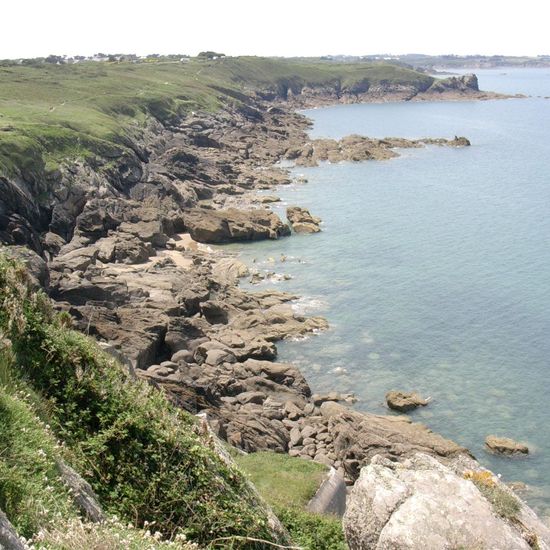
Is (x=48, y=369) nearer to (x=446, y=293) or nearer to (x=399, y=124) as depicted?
(x=446, y=293)

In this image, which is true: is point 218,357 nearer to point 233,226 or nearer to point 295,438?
point 295,438

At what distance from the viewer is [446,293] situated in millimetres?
56125

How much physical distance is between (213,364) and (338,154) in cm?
9266

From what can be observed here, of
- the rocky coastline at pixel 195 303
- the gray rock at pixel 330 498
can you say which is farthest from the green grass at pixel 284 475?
the rocky coastline at pixel 195 303

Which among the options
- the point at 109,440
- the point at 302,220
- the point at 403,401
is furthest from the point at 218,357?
the point at 302,220

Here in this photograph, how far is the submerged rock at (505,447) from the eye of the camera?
33906 millimetres

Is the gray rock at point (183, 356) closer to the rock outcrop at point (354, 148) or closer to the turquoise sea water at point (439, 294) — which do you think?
the turquoise sea water at point (439, 294)

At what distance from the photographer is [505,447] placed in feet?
111

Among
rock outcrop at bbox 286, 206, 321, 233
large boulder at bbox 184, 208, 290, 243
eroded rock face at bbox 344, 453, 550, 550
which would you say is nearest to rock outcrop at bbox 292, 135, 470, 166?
rock outcrop at bbox 286, 206, 321, 233

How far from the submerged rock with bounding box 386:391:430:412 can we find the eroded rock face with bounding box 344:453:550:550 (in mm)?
22790

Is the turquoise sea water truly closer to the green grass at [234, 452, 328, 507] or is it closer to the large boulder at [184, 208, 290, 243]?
the large boulder at [184, 208, 290, 243]

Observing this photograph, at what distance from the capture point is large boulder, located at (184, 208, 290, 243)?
2864 inches

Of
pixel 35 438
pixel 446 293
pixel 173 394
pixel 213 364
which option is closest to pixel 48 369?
pixel 35 438

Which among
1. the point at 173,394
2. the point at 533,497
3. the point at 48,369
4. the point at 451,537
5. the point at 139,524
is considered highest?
the point at 48,369
